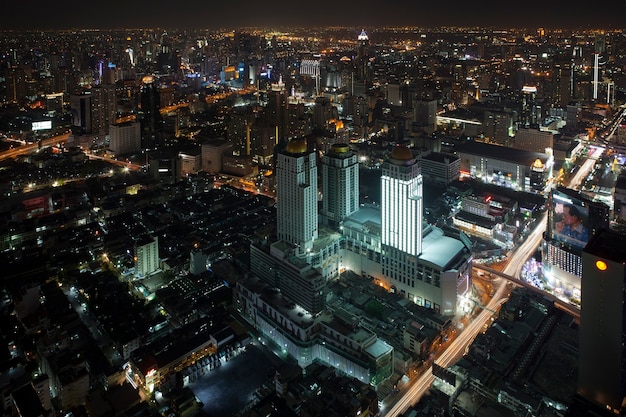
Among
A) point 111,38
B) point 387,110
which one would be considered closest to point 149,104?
point 387,110

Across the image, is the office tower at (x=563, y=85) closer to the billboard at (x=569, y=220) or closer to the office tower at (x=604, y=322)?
the billboard at (x=569, y=220)

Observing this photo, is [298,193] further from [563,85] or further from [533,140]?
[563,85]

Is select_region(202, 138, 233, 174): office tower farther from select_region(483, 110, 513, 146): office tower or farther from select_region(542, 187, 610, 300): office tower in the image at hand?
select_region(542, 187, 610, 300): office tower

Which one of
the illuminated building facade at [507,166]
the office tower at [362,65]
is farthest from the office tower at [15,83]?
the illuminated building facade at [507,166]

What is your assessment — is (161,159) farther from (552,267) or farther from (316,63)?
A: (316,63)

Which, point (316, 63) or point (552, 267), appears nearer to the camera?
point (552, 267)

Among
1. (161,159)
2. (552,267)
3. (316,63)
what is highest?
(316,63)
